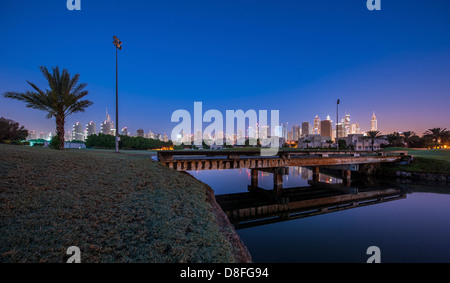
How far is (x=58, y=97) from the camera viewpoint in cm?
1878

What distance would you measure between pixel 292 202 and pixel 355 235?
226 inches

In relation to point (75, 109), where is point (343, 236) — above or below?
Result: below

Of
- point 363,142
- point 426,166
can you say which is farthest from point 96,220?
point 363,142

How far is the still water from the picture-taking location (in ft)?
26.2

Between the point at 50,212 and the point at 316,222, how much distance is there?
1277 cm

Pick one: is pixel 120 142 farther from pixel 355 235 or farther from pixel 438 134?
pixel 438 134

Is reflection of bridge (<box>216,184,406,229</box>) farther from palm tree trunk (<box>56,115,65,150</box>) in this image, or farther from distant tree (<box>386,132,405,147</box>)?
distant tree (<box>386,132,405,147</box>)

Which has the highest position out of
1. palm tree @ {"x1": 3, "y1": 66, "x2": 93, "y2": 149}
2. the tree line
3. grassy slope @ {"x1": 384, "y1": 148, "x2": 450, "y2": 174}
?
palm tree @ {"x1": 3, "y1": 66, "x2": 93, "y2": 149}

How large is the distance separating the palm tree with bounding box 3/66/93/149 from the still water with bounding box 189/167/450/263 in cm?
2067

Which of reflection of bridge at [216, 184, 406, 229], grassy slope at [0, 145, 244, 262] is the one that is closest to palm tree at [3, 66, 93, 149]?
grassy slope at [0, 145, 244, 262]
